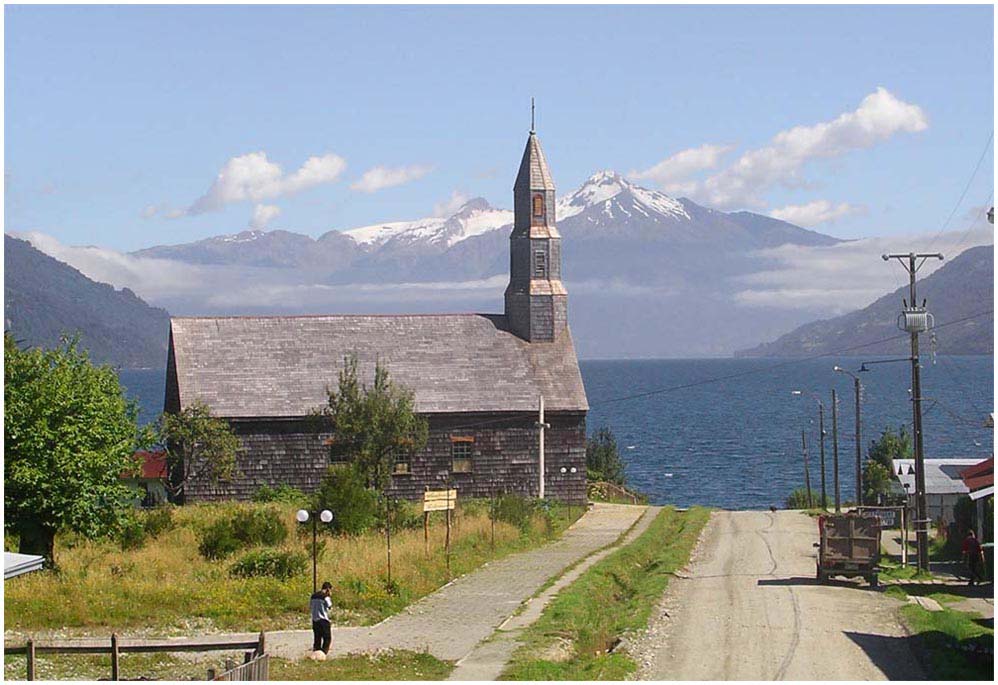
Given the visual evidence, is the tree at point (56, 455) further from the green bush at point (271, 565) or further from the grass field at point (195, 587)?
the green bush at point (271, 565)

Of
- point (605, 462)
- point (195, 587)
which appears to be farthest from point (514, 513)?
point (605, 462)

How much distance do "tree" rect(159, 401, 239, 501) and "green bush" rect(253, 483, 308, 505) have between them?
4.40 ft

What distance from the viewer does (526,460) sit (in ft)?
195

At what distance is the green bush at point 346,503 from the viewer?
42.8 m

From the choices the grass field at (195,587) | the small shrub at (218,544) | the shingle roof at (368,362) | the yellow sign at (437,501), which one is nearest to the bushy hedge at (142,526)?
the grass field at (195,587)

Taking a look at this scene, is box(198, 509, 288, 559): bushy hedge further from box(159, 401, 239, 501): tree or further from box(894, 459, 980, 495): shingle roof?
box(894, 459, 980, 495): shingle roof

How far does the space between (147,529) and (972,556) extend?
2291cm

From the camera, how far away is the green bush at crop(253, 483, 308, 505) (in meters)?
55.2

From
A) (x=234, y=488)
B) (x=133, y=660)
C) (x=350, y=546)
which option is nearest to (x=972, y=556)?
(x=350, y=546)

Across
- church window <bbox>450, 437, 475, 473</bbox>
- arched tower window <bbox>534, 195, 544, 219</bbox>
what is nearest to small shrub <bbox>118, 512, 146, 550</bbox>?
church window <bbox>450, 437, 475, 473</bbox>

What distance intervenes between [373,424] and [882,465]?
35.0 meters

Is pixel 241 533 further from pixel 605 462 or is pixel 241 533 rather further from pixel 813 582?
pixel 605 462

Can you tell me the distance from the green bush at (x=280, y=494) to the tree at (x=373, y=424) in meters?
2.83

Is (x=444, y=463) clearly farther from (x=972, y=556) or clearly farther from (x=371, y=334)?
(x=972, y=556)
